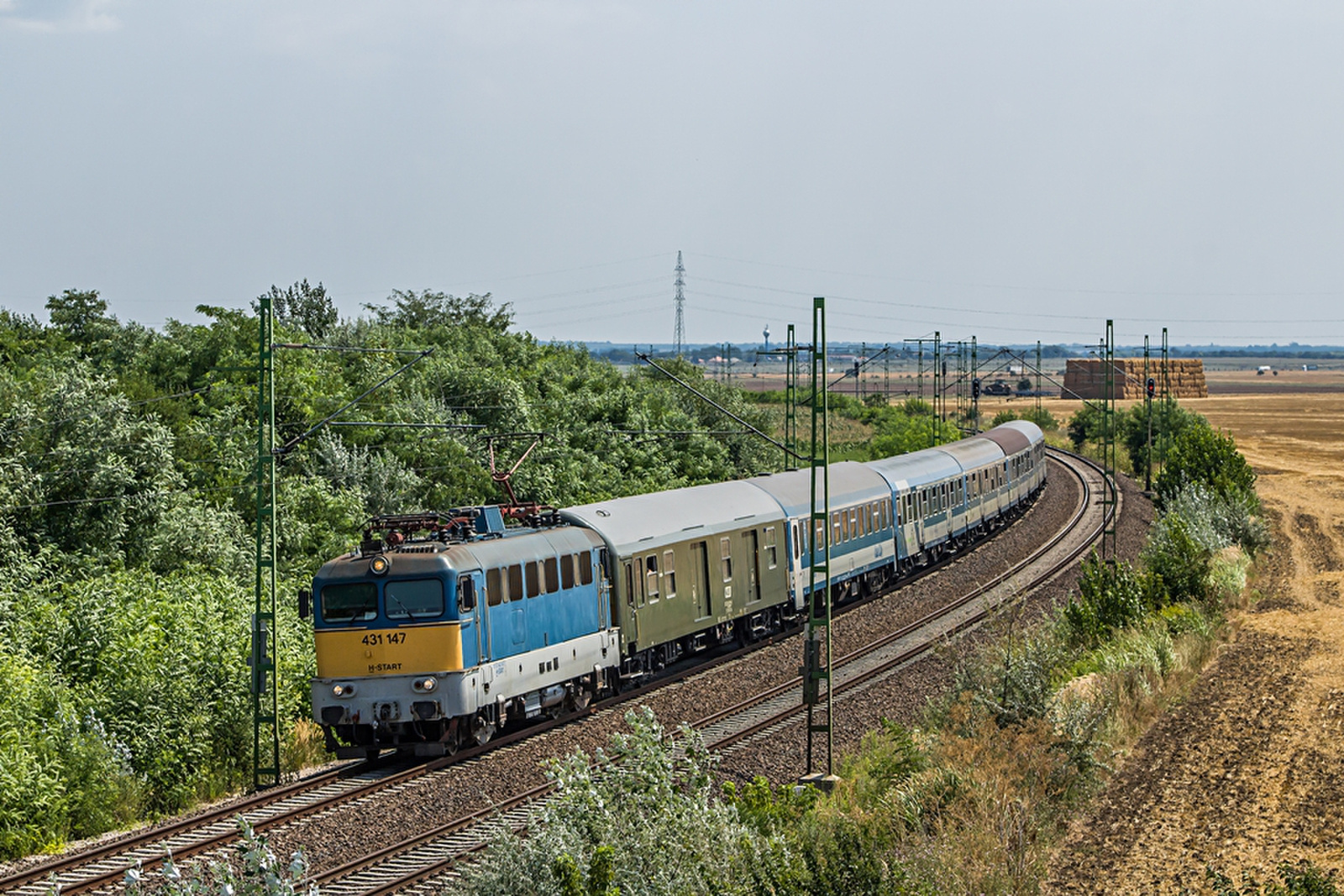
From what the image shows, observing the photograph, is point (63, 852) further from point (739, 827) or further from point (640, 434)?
point (640, 434)

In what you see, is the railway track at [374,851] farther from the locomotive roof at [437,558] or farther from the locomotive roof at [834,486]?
the locomotive roof at [834,486]

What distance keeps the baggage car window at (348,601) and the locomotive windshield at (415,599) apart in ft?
0.90

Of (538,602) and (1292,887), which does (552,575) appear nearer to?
(538,602)

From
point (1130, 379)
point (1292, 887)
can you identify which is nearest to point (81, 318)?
point (1292, 887)

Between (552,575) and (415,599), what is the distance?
281cm

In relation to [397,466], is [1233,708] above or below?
below

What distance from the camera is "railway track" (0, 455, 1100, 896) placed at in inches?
569

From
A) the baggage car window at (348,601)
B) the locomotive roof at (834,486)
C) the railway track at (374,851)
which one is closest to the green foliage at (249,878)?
the railway track at (374,851)

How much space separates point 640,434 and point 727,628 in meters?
24.5

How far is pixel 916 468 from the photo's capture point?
4016 centimetres

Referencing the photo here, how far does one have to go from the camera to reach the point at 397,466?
39.3 meters

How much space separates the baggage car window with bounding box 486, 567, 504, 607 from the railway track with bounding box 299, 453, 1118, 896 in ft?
9.82

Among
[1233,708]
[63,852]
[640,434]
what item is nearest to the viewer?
[63,852]

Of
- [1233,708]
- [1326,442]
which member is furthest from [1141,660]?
[1326,442]
